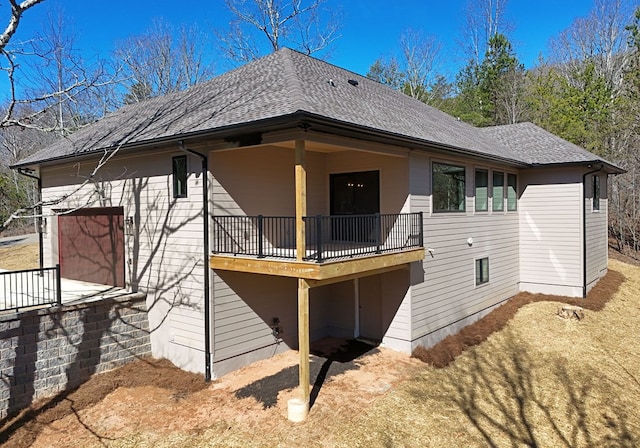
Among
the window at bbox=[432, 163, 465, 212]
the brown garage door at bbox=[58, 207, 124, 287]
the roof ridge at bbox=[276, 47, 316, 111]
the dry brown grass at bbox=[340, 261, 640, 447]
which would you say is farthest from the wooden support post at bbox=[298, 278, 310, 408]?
the brown garage door at bbox=[58, 207, 124, 287]

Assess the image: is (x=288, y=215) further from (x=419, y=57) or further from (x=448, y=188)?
(x=419, y=57)

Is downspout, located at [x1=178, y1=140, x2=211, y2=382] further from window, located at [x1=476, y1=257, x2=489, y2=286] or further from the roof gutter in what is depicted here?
window, located at [x1=476, y1=257, x2=489, y2=286]

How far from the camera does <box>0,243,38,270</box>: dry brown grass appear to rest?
19.3 metres

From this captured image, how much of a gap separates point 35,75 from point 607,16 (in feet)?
119

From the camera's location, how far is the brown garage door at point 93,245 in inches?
441

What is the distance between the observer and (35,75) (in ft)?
34.1

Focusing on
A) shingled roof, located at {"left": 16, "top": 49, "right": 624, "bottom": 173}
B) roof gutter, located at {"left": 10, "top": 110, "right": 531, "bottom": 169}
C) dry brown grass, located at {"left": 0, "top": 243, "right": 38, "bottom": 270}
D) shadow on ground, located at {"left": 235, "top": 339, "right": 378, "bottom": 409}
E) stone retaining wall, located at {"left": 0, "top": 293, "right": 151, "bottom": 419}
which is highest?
shingled roof, located at {"left": 16, "top": 49, "right": 624, "bottom": 173}

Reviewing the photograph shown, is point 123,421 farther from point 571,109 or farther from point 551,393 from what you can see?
point 571,109

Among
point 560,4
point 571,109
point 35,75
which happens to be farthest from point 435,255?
point 560,4

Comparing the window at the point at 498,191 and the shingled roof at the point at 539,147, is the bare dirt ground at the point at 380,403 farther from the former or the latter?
the shingled roof at the point at 539,147

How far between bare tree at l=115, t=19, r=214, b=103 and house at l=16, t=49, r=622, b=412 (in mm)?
15929

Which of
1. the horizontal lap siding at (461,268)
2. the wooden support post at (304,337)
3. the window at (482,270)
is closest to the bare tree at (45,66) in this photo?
the wooden support post at (304,337)

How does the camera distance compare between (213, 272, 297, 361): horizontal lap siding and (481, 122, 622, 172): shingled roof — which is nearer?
(213, 272, 297, 361): horizontal lap siding

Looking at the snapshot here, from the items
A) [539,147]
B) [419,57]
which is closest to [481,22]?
[419,57]
